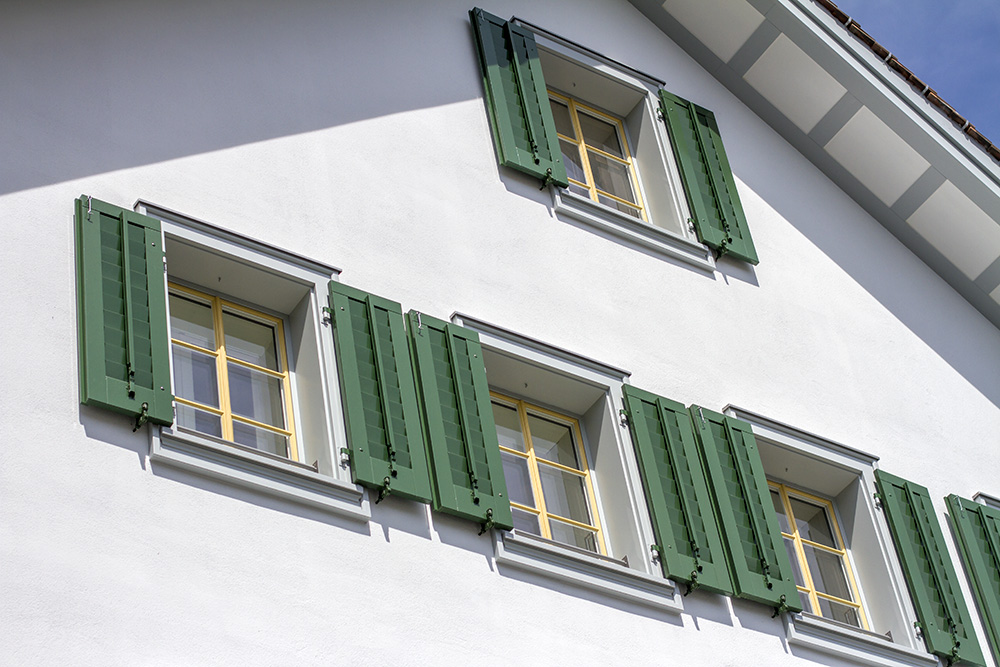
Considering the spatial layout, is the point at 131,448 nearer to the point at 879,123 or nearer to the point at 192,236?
the point at 192,236

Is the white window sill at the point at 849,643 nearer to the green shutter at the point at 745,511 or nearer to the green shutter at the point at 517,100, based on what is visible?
the green shutter at the point at 745,511

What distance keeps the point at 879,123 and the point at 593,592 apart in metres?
5.30

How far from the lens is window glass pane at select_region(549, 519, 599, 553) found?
26.7ft

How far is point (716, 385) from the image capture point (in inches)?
370

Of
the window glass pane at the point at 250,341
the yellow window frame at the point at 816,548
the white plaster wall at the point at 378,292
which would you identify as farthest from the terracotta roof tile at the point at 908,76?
the window glass pane at the point at 250,341

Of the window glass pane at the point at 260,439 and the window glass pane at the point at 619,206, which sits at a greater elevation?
the window glass pane at the point at 619,206

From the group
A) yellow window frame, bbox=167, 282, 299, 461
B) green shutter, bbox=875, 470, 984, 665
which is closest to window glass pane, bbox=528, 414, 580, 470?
yellow window frame, bbox=167, 282, 299, 461

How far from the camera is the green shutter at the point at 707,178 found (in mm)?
10289

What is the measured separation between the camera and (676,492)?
8438mm

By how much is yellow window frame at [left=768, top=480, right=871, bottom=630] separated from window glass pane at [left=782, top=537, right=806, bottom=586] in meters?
0.02

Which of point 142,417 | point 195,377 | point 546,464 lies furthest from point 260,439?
point 546,464

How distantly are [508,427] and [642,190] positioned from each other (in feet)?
8.78

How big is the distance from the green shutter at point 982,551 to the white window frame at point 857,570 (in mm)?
594

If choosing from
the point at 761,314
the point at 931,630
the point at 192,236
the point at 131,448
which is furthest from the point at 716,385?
the point at 131,448
